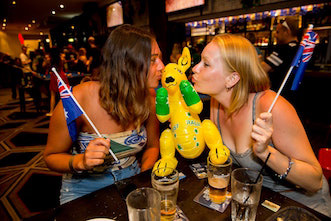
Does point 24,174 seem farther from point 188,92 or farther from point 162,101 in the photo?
point 188,92

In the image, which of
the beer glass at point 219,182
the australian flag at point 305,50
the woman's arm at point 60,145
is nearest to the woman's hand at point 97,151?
the woman's arm at point 60,145

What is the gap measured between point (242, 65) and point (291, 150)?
0.53 m

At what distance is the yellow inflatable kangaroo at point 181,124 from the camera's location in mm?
1046

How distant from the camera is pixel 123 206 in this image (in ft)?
2.89

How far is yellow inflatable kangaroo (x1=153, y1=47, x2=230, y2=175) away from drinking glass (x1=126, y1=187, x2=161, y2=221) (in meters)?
0.29

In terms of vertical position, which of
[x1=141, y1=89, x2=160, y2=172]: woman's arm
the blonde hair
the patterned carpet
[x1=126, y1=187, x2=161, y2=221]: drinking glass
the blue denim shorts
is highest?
the blonde hair

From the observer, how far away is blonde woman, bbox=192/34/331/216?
41.0 inches

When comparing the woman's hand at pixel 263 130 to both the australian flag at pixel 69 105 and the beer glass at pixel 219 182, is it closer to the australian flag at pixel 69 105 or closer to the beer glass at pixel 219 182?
the beer glass at pixel 219 182

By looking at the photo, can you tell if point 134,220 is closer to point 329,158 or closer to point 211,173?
point 211,173

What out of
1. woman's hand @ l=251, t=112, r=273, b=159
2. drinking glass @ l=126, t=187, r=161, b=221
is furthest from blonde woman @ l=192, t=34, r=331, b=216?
drinking glass @ l=126, t=187, r=161, b=221

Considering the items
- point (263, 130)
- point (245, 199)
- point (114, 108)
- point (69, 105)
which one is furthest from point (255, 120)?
point (69, 105)

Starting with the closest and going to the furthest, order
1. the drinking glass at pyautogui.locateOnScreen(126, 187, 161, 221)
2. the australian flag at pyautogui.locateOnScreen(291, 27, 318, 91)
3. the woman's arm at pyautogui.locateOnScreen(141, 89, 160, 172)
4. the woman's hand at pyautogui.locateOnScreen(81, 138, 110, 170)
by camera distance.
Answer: the drinking glass at pyautogui.locateOnScreen(126, 187, 161, 221) → the australian flag at pyautogui.locateOnScreen(291, 27, 318, 91) → the woman's hand at pyautogui.locateOnScreen(81, 138, 110, 170) → the woman's arm at pyautogui.locateOnScreen(141, 89, 160, 172)

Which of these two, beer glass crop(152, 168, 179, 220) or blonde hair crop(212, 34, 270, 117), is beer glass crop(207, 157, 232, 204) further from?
blonde hair crop(212, 34, 270, 117)

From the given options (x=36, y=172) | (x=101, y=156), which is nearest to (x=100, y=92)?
(x=101, y=156)
